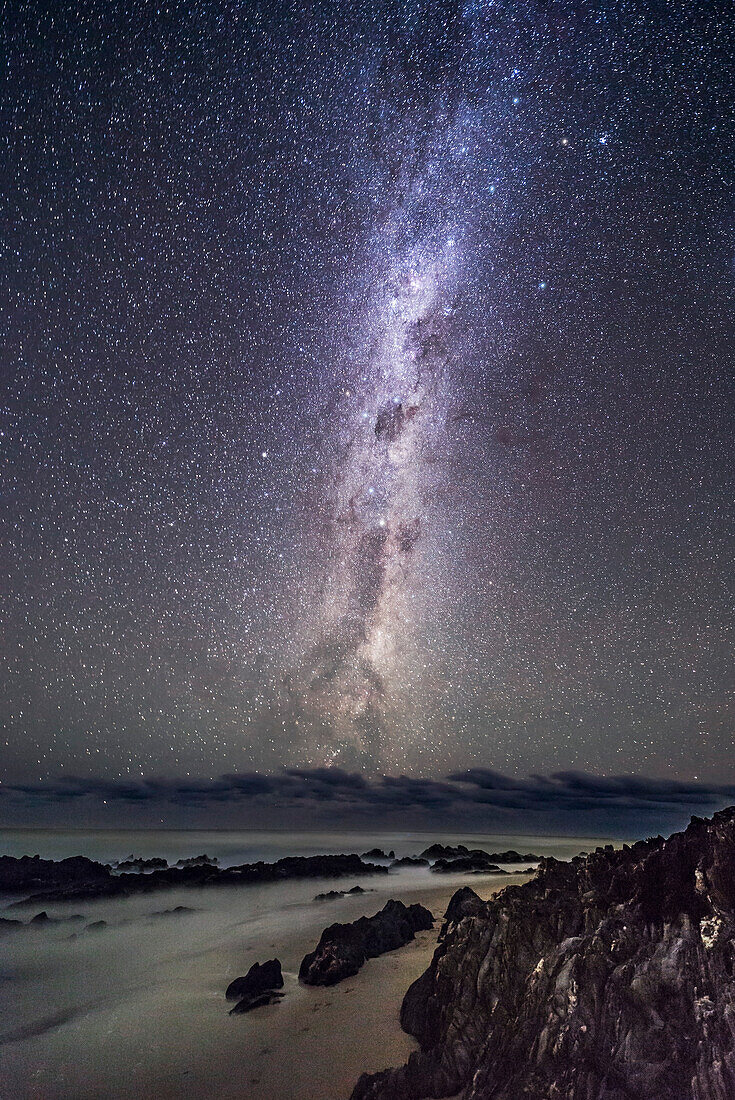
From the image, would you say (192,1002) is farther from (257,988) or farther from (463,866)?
(463,866)

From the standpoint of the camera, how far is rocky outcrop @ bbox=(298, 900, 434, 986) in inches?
1038

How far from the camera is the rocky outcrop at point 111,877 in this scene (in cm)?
5825

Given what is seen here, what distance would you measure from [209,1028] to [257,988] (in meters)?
3.21

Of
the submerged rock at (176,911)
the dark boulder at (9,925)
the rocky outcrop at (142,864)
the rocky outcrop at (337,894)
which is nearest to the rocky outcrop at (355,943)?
the rocky outcrop at (337,894)

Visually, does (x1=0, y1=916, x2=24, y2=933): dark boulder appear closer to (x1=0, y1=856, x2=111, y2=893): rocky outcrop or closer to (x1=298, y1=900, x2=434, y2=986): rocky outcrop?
(x1=0, y1=856, x2=111, y2=893): rocky outcrop

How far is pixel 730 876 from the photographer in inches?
457

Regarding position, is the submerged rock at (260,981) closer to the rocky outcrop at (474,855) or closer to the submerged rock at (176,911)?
the submerged rock at (176,911)

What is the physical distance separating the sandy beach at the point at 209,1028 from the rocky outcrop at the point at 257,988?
58 centimetres

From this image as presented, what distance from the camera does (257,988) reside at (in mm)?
26875

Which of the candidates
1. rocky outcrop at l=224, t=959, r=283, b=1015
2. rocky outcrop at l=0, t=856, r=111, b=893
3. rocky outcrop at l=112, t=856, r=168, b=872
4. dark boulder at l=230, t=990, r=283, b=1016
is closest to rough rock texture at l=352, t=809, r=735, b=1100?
dark boulder at l=230, t=990, r=283, b=1016

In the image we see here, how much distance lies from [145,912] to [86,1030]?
1155 inches

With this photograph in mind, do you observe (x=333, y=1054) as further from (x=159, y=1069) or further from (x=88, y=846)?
(x=88, y=846)

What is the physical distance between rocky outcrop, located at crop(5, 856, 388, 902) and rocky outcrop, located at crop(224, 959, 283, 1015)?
3625 cm

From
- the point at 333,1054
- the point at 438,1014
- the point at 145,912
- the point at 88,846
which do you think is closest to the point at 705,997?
the point at 438,1014
